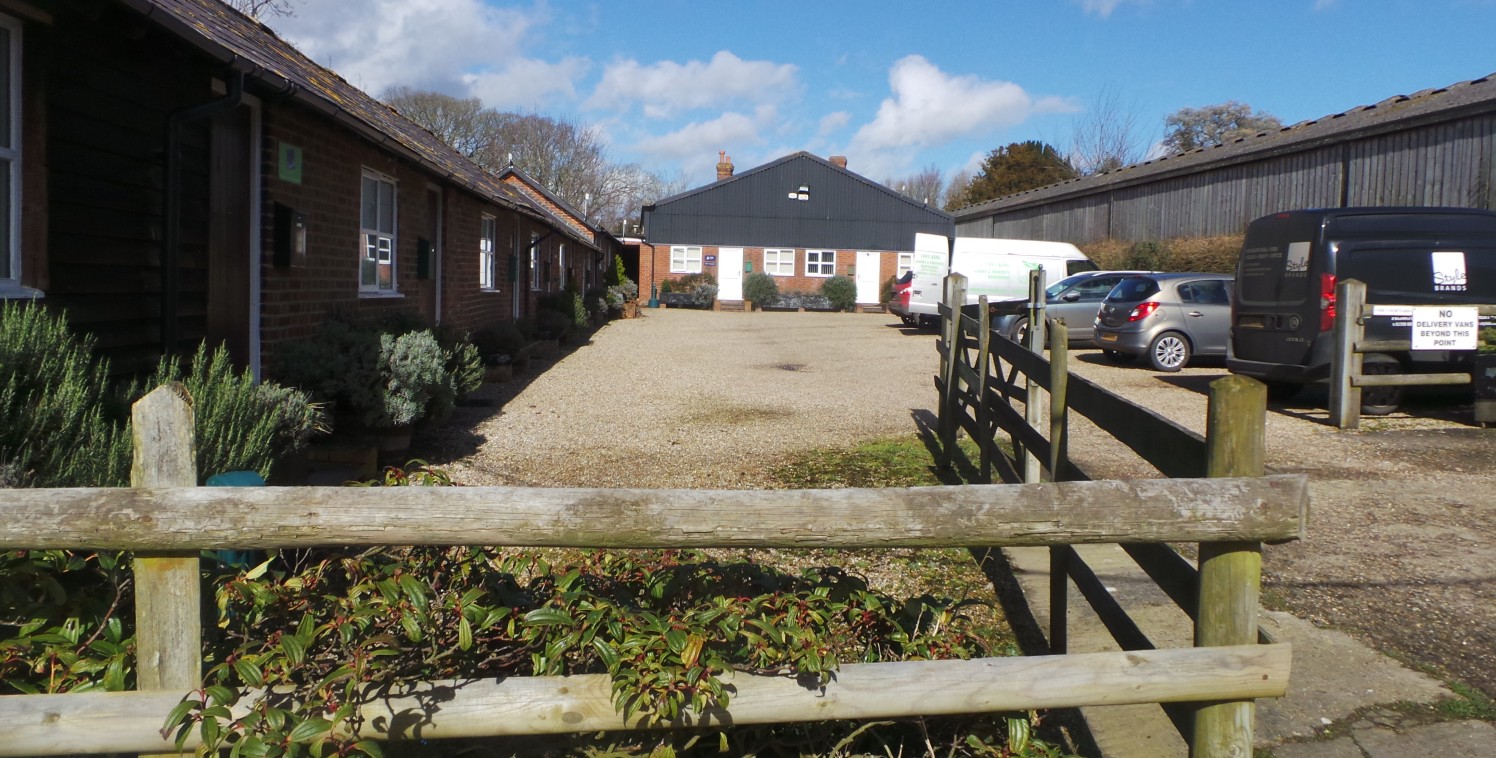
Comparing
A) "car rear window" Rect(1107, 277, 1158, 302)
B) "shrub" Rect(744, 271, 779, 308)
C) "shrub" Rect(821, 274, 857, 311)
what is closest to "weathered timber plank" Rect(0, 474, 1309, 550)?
"car rear window" Rect(1107, 277, 1158, 302)

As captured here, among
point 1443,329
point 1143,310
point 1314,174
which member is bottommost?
point 1443,329

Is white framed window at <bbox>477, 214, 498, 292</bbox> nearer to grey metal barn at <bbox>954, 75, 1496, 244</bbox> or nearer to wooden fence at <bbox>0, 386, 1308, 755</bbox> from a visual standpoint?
wooden fence at <bbox>0, 386, 1308, 755</bbox>

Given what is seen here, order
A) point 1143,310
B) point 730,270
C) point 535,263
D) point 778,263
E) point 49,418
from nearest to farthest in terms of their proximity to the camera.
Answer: point 49,418 < point 1143,310 < point 535,263 < point 730,270 < point 778,263

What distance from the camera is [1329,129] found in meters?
21.1

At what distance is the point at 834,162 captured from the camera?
5038 cm

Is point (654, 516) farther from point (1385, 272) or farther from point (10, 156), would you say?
point (1385, 272)

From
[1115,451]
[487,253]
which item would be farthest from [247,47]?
[487,253]

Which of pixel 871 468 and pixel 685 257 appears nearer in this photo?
pixel 871 468

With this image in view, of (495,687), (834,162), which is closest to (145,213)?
(495,687)

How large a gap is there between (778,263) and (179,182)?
4091cm

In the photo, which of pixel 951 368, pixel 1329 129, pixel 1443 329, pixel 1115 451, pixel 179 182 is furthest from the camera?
pixel 1329 129

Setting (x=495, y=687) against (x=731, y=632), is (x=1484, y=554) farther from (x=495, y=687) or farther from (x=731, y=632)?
(x=495, y=687)

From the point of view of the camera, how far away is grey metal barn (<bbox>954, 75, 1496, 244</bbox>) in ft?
57.0

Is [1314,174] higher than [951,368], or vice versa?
[1314,174]
